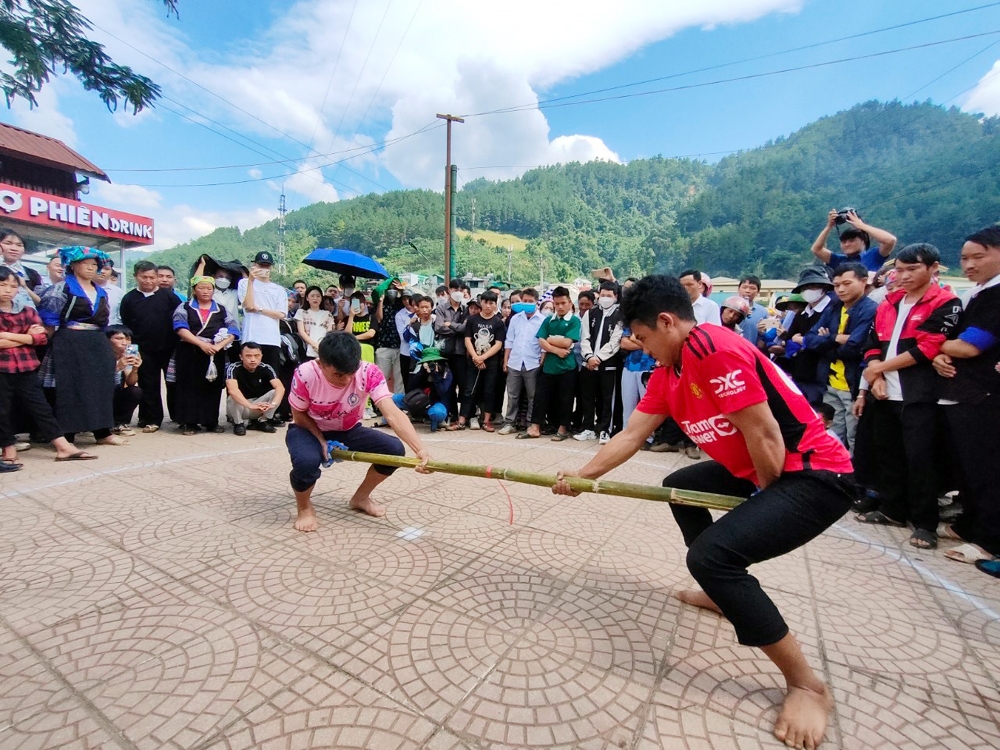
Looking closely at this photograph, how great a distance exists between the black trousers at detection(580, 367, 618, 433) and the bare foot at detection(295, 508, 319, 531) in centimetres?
379

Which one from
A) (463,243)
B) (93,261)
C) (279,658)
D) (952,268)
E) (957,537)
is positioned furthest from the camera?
(463,243)

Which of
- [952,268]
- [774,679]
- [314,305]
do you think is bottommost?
[774,679]

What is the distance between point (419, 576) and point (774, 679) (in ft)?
5.79

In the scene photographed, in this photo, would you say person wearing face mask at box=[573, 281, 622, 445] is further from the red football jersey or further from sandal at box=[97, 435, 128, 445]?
sandal at box=[97, 435, 128, 445]

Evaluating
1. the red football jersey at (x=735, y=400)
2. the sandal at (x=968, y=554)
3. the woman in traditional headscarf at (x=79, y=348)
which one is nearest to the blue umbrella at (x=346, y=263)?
the woman in traditional headscarf at (x=79, y=348)

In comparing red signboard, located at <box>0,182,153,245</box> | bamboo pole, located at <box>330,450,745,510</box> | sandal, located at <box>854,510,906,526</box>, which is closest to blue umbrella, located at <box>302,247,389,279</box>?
bamboo pole, located at <box>330,450,745,510</box>

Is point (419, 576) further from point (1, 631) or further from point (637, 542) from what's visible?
point (1, 631)

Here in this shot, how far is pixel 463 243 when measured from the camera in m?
115

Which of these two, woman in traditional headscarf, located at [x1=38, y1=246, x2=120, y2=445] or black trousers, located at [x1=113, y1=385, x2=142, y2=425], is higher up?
woman in traditional headscarf, located at [x1=38, y1=246, x2=120, y2=445]

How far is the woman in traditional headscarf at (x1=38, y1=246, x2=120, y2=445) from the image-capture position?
16.4 feet

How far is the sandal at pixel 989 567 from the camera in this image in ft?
9.89

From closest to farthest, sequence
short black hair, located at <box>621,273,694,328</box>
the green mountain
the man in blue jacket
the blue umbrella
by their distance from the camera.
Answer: short black hair, located at <box>621,273,694,328</box>
the man in blue jacket
the blue umbrella
the green mountain

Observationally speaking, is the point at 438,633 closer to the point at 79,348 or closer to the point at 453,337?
the point at 453,337

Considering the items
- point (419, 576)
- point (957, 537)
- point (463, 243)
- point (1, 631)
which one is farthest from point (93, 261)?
point (463, 243)
